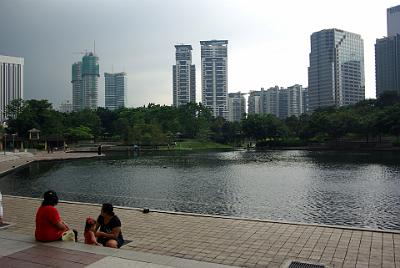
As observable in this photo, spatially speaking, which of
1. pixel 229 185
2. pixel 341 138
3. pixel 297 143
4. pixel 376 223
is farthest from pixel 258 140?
pixel 376 223

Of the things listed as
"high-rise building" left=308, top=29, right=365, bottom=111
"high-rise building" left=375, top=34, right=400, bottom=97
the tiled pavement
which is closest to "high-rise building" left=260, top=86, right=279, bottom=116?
"high-rise building" left=308, top=29, right=365, bottom=111

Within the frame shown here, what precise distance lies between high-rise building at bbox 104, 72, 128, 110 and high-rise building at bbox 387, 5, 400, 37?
4843 inches

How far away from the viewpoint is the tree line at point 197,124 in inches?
2616

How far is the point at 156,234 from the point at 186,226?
3.12 ft

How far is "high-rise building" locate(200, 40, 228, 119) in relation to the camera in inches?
5453

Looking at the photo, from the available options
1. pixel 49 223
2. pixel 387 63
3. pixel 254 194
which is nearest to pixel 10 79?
pixel 387 63

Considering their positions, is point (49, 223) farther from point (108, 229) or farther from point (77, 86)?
point (77, 86)

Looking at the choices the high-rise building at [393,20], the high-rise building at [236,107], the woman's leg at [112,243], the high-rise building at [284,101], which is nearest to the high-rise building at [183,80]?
the high-rise building at [236,107]

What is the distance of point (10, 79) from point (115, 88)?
83552mm

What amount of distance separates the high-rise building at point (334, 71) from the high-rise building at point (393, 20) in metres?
20.7

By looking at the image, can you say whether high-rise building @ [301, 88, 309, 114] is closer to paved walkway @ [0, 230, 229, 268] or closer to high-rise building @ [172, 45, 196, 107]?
high-rise building @ [172, 45, 196, 107]

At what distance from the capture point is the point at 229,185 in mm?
19547

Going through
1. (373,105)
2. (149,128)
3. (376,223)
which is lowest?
(376,223)

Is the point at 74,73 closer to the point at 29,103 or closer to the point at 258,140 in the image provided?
the point at 29,103
